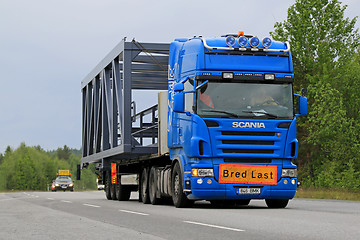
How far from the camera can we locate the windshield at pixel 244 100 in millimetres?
14977

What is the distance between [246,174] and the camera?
14.9 meters

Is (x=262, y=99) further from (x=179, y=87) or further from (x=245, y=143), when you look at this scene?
(x=179, y=87)

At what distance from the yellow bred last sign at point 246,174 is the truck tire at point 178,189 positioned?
120 centimetres

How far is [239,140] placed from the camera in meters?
14.9

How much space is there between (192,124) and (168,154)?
249 cm

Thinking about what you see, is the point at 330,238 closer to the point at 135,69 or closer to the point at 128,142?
the point at 128,142

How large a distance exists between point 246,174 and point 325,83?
25077mm

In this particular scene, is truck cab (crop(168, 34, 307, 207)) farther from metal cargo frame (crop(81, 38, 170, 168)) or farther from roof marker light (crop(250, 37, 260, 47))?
metal cargo frame (crop(81, 38, 170, 168))

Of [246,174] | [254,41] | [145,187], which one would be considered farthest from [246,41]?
[145,187]

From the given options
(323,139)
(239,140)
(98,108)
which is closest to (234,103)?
(239,140)

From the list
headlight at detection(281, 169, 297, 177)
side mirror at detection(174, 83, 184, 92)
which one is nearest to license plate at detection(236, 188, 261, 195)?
headlight at detection(281, 169, 297, 177)

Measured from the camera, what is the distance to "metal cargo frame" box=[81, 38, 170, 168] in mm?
20141

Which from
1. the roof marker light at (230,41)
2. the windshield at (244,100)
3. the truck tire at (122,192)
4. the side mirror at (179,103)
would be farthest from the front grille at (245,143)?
the truck tire at (122,192)

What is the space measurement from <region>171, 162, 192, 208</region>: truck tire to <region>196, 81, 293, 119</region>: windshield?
6.06ft
